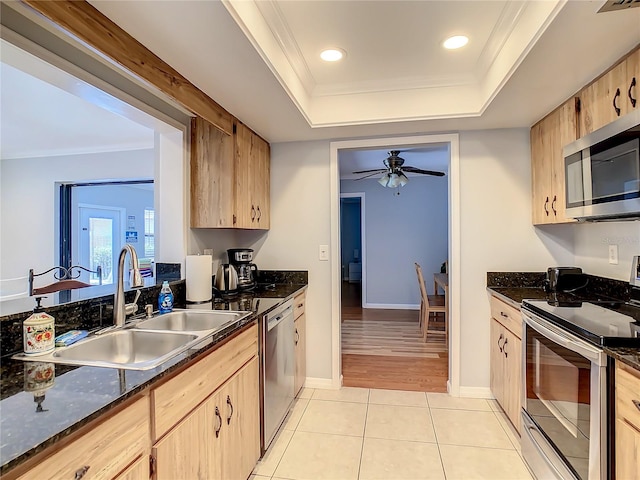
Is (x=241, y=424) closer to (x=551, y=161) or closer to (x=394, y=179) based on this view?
(x=551, y=161)

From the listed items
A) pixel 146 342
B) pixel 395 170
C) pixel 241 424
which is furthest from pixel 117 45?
pixel 395 170

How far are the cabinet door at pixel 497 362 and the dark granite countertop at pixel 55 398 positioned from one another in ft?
7.09

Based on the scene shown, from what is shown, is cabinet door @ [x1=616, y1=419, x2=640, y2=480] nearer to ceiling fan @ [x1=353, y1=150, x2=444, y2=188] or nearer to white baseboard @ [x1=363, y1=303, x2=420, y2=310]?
ceiling fan @ [x1=353, y1=150, x2=444, y2=188]

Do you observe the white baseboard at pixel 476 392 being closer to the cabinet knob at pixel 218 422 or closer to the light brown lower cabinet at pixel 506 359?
the light brown lower cabinet at pixel 506 359

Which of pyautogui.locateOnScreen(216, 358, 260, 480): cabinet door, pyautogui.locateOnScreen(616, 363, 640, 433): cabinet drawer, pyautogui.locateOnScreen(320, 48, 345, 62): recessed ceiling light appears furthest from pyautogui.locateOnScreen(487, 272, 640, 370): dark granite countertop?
pyautogui.locateOnScreen(320, 48, 345, 62): recessed ceiling light

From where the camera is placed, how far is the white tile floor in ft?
6.37

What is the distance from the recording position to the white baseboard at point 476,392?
2791 mm

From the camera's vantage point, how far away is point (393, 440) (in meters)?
2.24

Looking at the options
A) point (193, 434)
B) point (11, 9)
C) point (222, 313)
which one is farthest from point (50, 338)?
point (11, 9)

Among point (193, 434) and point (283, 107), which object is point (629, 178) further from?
point (193, 434)

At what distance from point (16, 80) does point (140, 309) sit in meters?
1.86

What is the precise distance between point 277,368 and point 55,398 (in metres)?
1.47

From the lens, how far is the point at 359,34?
1904 mm

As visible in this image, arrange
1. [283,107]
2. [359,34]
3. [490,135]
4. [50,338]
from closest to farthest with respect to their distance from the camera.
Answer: [50,338] → [359,34] → [283,107] → [490,135]
